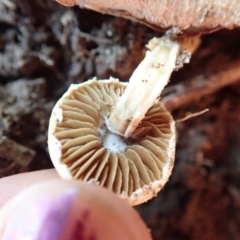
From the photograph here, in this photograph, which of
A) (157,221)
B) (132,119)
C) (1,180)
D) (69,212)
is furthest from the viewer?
(157,221)

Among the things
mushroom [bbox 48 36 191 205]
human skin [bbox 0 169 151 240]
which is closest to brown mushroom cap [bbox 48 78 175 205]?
mushroom [bbox 48 36 191 205]

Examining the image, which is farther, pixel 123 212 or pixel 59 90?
pixel 59 90

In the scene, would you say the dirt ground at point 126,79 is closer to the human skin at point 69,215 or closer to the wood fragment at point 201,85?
the wood fragment at point 201,85

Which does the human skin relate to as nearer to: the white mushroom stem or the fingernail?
the fingernail

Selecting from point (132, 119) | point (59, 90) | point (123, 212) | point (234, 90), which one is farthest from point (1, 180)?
point (234, 90)

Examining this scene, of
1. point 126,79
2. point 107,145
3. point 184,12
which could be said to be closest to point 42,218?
point 107,145

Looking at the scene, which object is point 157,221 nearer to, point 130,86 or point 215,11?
point 130,86
